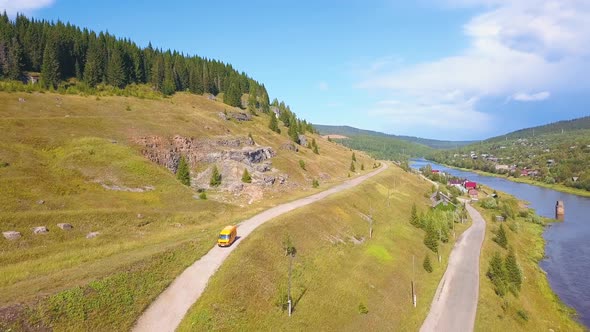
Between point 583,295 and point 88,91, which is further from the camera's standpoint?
point 88,91

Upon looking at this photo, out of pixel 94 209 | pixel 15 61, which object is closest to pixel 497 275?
pixel 94 209

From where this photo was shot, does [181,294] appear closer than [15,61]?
Yes

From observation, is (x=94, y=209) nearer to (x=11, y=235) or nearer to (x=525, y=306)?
(x=11, y=235)

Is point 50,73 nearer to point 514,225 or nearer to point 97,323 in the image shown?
point 97,323

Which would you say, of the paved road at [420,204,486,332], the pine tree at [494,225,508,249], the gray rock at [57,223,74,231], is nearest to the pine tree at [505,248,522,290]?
the paved road at [420,204,486,332]

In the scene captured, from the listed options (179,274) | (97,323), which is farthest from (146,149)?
(97,323)

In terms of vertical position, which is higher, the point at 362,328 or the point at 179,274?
the point at 179,274

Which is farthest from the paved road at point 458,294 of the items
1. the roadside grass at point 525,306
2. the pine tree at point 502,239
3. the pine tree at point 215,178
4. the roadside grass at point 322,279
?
the pine tree at point 215,178

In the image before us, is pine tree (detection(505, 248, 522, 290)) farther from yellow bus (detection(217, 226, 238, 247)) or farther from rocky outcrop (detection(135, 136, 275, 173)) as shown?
rocky outcrop (detection(135, 136, 275, 173))
